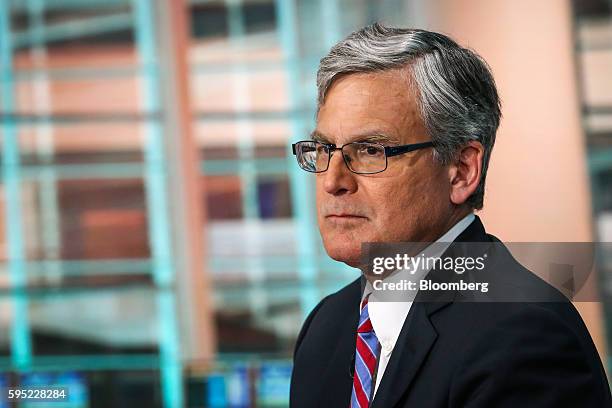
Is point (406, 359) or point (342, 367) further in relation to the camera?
point (342, 367)

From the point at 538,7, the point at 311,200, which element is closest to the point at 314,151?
the point at 538,7

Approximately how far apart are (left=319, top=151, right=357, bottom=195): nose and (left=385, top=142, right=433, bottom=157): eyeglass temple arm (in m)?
0.07

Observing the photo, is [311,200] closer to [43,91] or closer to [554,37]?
[43,91]

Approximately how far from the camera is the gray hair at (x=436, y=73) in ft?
4.33

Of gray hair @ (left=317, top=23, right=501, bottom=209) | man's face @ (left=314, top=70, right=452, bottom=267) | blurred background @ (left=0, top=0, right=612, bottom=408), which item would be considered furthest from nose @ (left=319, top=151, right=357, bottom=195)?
blurred background @ (left=0, top=0, right=612, bottom=408)

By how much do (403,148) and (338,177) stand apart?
0.36ft

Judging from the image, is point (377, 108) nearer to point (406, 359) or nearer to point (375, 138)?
point (375, 138)

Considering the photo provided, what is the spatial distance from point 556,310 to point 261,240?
884cm

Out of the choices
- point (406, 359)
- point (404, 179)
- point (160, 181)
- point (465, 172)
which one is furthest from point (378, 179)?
point (160, 181)

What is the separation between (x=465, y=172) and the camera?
138 centimetres

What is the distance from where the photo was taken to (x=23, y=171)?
9859 millimetres

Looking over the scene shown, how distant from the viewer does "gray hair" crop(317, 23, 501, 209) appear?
132 centimetres

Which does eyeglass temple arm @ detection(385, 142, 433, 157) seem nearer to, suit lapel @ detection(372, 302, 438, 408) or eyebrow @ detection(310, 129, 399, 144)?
eyebrow @ detection(310, 129, 399, 144)

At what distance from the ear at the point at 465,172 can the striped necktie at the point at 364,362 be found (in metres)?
0.24
